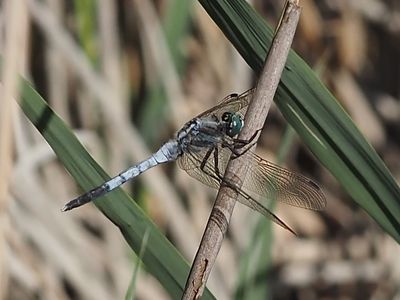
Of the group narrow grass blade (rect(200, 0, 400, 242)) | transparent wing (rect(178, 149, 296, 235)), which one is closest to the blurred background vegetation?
transparent wing (rect(178, 149, 296, 235))

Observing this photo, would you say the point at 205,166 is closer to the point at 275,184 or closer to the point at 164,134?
the point at 275,184

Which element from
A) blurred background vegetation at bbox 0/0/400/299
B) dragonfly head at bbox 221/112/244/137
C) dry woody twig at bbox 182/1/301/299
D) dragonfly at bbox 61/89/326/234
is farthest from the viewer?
blurred background vegetation at bbox 0/0/400/299

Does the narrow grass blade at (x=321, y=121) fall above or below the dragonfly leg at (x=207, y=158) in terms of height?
below

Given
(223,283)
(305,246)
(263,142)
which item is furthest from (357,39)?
(223,283)

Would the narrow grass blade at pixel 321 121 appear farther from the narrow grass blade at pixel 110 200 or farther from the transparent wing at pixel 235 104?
the transparent wing at pixel 235 104

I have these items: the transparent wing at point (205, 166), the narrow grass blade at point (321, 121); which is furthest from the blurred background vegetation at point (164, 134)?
the narrow grass blade at point (321, 121)

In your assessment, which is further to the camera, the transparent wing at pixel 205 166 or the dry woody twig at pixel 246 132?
the transparent wing at pixel 205 166

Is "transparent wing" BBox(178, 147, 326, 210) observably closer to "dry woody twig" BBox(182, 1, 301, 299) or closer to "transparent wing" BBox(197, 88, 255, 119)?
"transparent wing" BBox(197, 88, 255, 119)
